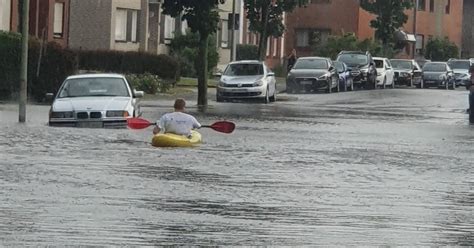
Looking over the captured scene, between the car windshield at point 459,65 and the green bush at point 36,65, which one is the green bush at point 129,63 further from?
the car windshield at point 459,65

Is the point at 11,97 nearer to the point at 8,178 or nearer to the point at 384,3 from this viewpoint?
the point at 8,178

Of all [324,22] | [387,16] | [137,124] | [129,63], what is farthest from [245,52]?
[137,124]

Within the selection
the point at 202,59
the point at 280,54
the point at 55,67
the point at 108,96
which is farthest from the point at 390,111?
the point at 280,54

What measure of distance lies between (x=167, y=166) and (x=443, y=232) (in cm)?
758

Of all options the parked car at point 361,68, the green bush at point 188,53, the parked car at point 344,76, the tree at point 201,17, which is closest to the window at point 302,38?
the green bush at point 188,53

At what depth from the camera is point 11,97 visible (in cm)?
4200

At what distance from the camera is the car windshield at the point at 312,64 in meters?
57.0

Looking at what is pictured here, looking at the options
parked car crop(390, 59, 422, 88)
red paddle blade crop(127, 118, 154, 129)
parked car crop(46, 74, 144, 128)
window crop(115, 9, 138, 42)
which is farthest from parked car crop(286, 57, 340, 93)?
red paddle blade crop(127, 118, 154, 129)

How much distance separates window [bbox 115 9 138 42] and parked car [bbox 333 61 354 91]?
10022mm

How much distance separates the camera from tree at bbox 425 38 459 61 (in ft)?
314

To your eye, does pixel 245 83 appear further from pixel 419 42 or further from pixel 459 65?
pixel 419 42

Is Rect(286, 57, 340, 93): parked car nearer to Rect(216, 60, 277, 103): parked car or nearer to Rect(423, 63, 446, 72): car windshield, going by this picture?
Rect(216, 60, 277, 103): parked car

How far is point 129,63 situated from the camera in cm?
5272

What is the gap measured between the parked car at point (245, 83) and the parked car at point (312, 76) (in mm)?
8900
